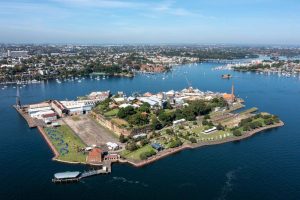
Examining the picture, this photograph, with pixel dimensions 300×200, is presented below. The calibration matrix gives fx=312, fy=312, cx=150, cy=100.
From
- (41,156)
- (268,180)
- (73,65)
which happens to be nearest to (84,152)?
(41,156)

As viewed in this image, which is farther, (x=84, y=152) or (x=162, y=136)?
(x=162, y=136)

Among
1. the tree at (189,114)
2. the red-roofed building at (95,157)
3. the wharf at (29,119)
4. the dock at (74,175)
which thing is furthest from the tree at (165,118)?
the wharf at (29,119)

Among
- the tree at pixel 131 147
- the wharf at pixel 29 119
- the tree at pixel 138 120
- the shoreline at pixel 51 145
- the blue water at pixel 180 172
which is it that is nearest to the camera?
the blue water at pixel 180 172

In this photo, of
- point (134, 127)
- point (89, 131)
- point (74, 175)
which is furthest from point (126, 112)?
point (74, 175)

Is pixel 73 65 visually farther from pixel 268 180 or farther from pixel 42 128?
pixel 268 180

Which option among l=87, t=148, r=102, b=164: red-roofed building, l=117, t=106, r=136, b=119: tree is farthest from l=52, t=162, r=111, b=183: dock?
l=117, t=106, r=136, b=119: tree

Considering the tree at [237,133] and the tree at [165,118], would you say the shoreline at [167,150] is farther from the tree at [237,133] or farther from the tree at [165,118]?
the tree at [165,118]

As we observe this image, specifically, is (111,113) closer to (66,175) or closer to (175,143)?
(175,143)
